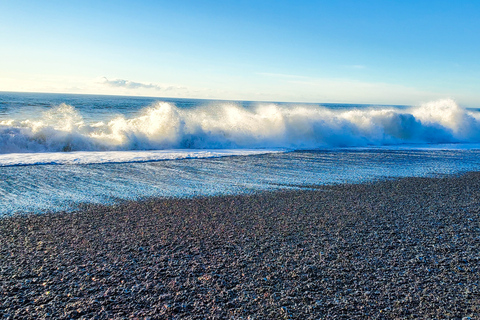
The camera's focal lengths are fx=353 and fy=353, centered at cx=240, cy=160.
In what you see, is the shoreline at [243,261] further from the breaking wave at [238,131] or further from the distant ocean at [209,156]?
the breaking wave at [238,131]

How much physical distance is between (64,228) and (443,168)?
32.0 ft

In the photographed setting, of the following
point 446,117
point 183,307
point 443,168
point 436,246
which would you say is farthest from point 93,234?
point 446,117

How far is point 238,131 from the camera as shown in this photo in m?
16.4

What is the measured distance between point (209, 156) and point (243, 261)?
8.58 metres

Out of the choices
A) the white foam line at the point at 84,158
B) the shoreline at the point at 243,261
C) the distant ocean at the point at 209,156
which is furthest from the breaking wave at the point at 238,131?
the shoreline at the point at 243,261

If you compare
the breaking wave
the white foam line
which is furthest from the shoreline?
the breaking wave

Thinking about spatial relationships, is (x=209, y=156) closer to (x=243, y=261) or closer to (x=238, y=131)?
(x=238, y=131)

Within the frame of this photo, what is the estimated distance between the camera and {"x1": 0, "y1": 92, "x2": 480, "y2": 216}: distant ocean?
23.0ft

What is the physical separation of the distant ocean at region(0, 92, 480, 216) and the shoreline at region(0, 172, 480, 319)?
4.51 feet

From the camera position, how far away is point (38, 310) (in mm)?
2658

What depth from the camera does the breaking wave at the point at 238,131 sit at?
13.2 metres

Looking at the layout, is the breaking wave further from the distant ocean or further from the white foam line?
the white foam line

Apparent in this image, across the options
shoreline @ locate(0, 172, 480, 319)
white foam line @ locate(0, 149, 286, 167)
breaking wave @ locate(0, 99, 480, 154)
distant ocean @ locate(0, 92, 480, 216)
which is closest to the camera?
shoreline @ locate(0, 172, 480, 319)

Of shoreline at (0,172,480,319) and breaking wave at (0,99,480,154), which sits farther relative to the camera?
breaking wave at (0,99,480,154)
